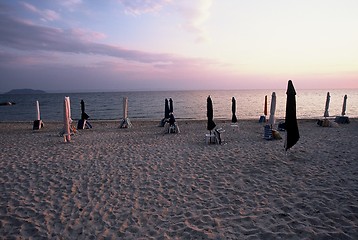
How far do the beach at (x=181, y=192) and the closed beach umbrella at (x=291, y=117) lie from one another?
801mm

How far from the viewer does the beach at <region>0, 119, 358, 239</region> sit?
13.1ft

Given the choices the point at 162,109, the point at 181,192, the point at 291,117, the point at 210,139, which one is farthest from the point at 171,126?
the point at 162,109

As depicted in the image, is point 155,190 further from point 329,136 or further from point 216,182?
point 329,136

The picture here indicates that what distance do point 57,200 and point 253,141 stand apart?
844 centimetres

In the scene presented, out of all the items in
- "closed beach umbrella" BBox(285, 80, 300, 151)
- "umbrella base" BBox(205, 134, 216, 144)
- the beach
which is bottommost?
the beach

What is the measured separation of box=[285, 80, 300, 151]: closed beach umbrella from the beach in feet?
2.63

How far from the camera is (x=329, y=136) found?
1165cm

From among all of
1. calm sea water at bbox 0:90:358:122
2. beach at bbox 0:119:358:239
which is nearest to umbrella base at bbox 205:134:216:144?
beach at bbox 0:119:358:239

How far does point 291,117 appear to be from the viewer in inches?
288

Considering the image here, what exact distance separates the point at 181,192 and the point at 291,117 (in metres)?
4.33

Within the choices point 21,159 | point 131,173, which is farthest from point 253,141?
point 21,159

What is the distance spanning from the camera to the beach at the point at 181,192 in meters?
4.00

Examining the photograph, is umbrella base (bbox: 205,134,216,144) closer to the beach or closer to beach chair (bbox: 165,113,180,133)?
the beach

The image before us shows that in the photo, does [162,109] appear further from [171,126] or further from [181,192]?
[181,192]
